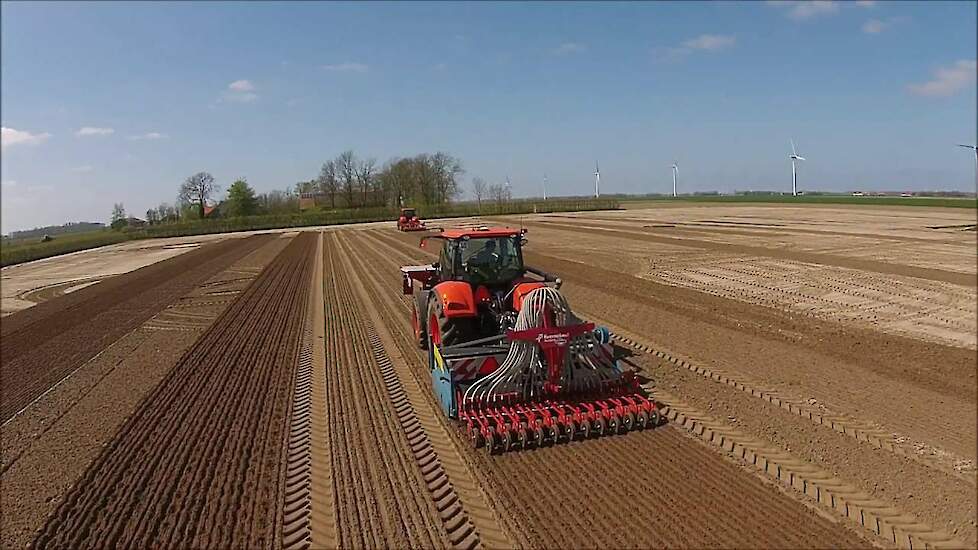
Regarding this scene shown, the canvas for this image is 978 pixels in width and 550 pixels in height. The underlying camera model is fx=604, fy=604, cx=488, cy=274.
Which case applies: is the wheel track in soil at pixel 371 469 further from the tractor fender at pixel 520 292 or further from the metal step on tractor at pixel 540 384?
the tractor fender at pixel 520 292

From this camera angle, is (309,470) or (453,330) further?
(453,330)

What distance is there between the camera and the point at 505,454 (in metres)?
5.96

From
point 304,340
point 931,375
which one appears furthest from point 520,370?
point 304,340

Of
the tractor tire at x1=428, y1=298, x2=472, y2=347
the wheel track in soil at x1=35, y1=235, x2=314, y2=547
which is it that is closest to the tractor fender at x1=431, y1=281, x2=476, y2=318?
the tractor tire at x1=428, y1=298, x2=472, y2=347

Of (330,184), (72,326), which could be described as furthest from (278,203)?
(72,326)

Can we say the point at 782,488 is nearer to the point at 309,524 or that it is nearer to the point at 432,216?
the point at 309,524

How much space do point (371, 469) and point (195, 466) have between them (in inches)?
75.5

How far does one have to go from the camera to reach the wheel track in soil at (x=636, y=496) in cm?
443

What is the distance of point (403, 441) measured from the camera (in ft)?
21.2

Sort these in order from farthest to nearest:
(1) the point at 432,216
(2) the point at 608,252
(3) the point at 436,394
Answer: (1) the point at 432,216, (2) the point at 608,252, (3) the point at 436,394

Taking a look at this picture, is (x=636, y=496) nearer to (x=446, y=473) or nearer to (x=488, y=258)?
(x=446, y=473)

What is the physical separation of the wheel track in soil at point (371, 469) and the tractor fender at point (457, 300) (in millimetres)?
1418

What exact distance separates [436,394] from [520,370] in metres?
1.62

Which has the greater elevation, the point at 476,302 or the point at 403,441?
the point at 476,302
